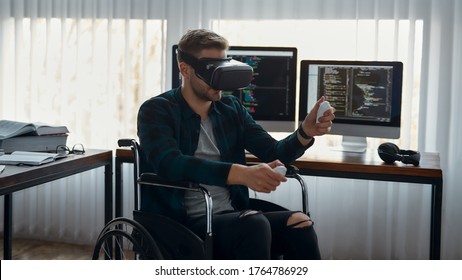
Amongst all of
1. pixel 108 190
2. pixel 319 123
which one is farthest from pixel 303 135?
pixel 108 190

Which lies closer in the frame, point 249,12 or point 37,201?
point 249,12

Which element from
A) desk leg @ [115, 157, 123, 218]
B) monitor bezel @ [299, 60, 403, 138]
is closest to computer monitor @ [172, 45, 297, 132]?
monitor bezel @ [299, 60, 403, 138]

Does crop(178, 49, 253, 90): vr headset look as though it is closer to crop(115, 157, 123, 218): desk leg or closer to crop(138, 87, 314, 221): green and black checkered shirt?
crop(138, 87, 314, 221): green and black checkered shirt

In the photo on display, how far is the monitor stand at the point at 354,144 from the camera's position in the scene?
3.14 m

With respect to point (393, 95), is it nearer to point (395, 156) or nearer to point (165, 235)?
point (395, 156)

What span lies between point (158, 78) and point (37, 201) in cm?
111

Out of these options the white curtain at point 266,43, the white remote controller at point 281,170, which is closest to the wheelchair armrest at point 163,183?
the white remote controller at point 281,170

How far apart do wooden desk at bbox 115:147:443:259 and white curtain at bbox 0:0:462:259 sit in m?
0.56

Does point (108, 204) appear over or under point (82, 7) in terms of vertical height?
under

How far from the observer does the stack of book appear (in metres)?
2.92

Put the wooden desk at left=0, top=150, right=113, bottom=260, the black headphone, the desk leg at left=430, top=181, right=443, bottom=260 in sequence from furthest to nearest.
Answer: the black headphone
the desk leg at left=430, top=181, right=443, bottom=260
the wooden desk at left=0, top=150, right=113, bottom=260

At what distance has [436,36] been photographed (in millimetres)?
3420
